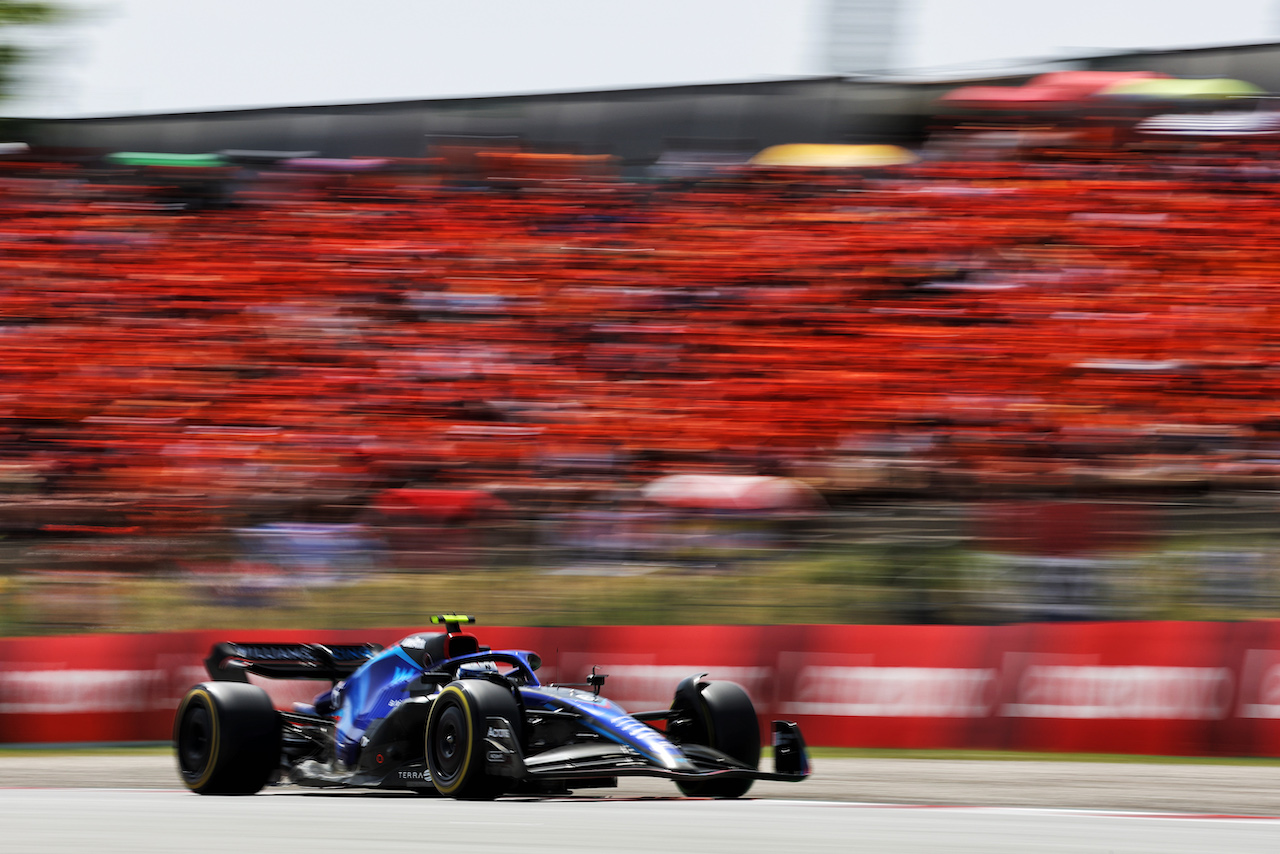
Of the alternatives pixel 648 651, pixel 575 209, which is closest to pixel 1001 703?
pixel 648 651

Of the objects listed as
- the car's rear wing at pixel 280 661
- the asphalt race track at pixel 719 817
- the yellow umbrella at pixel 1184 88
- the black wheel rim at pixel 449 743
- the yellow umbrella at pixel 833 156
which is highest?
the yellow umbrella at pixel 1184 88

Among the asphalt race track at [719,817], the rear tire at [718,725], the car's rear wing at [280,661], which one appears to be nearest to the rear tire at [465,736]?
the asphalt race track at [719,817]

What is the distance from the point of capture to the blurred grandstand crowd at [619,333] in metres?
12.3

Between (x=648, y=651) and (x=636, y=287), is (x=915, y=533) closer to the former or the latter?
(x=648, y=651)

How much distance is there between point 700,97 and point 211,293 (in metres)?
7.32

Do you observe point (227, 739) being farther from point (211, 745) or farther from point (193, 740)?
point (193, 740)

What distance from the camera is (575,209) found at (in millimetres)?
18719

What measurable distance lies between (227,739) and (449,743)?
130 centimetres

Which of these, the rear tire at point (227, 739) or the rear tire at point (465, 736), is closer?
the rear tire at point (465, 736)

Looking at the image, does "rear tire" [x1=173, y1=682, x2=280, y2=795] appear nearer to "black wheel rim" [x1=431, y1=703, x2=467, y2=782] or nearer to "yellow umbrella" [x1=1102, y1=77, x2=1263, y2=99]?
"black wheel rim" [x1=431, y1=703, x2=467, y2=782]

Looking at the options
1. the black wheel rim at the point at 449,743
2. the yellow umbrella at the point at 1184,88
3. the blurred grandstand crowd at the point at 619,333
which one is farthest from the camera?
the yellow umbrella at the point at 1184,88

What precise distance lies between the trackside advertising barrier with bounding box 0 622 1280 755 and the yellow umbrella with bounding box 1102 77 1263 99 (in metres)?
11.5

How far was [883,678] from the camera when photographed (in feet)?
30.3

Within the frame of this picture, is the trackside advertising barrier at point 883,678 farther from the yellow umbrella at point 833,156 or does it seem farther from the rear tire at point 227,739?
the yellow umbrella at point 833,156
